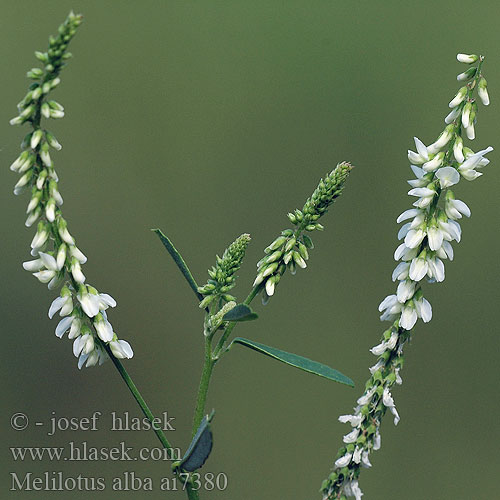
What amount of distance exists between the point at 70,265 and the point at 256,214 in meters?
2.25

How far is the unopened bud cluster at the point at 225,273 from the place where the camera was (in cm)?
91

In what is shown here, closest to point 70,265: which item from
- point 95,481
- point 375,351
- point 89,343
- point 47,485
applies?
point 89,343

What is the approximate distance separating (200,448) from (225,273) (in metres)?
0.21

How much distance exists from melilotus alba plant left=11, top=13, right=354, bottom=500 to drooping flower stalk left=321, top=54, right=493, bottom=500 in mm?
74

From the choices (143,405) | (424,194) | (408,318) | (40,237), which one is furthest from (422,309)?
(40,237)

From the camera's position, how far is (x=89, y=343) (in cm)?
88

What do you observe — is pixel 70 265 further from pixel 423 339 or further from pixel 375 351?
pixel 423 339

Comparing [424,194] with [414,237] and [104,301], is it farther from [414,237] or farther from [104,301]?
[104,301]

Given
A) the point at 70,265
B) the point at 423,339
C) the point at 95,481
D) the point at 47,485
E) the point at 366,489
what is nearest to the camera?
the point at 70,265

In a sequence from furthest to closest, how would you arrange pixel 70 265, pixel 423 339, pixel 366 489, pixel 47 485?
pixel 423 339 → pixel 366 489 → pixel 47 485 → pixel 70 265

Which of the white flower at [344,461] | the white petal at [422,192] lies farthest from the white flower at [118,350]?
the white petal at [422,192]

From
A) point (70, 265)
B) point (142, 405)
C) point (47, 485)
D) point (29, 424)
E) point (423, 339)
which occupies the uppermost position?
point (423, 339)

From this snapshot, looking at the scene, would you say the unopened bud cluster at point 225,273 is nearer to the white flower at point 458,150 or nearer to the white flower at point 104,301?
the white flower at point 104,301

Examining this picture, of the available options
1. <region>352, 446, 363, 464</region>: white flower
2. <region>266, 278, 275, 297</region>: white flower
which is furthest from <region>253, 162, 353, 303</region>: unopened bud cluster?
<region>352, 446, 363, 464</region>: white flower
